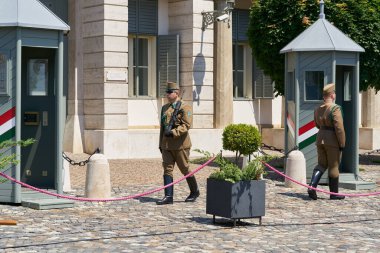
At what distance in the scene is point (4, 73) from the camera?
12.5 meters

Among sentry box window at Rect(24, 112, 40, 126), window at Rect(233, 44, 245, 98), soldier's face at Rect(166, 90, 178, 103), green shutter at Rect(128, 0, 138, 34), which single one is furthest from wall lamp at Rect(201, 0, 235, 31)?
sentry box window at Rect(24, 112, 40, 126)

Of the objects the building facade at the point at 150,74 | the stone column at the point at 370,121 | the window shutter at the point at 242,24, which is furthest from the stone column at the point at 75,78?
the stone column at the point at 370,121

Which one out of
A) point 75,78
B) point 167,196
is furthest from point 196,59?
point 167,196

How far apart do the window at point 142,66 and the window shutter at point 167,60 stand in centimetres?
20

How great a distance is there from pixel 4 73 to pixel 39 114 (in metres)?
0.94

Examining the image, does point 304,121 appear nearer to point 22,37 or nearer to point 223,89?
point 22,37

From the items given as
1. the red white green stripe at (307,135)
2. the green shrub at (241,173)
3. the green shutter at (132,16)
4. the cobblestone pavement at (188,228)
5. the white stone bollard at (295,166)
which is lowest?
the cobblestone pavement at (188,228)

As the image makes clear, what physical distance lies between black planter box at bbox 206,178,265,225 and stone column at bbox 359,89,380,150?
59.9 ft

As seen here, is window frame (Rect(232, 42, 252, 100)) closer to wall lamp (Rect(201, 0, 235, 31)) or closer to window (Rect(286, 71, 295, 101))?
wall lamp (Rect(201, 0, 235, 31))

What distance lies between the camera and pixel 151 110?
25.0 m

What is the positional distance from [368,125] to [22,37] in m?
18.6

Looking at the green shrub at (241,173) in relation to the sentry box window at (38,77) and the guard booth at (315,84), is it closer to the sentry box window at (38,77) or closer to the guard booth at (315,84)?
the sentry box window at (38,77)

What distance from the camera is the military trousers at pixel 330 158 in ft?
45.5

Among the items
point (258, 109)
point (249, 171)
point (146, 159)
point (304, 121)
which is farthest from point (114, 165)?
point (249, 171)
